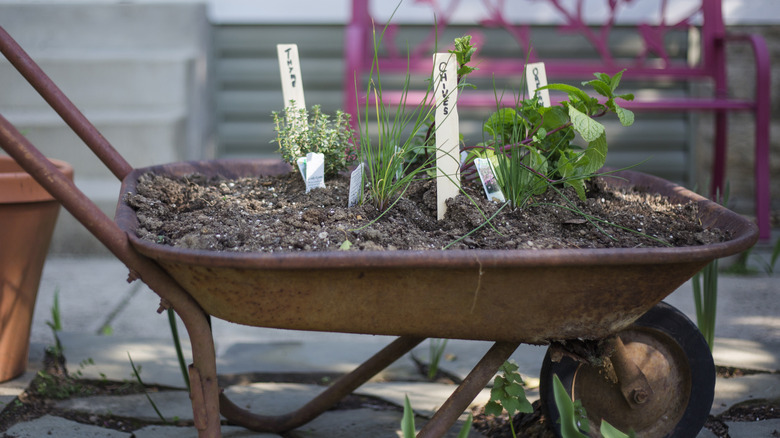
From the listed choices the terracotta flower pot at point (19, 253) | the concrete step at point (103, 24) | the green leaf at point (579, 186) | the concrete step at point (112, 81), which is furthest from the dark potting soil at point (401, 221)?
the concrete step at point (103, 24)

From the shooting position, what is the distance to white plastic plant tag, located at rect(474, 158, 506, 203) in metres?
1.44

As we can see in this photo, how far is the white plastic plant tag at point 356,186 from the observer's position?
55.9 inches

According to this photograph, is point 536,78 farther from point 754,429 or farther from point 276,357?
point 276,357

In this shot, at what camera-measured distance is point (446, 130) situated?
138cm

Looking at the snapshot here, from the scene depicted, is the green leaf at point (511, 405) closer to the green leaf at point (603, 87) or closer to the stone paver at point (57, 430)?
the green leaf at point (603, 87)

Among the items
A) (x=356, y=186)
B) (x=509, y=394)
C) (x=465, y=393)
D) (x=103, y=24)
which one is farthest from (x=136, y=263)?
(x=103, y=24)

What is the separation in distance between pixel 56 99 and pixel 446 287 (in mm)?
904

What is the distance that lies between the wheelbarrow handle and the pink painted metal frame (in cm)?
130

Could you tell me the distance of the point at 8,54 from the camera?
4.57ft

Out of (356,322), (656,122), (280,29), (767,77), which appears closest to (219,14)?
(280,29)

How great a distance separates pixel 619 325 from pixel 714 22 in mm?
2454

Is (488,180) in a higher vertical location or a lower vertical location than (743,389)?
higher

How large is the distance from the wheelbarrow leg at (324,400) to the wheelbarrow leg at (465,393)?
0.27 m

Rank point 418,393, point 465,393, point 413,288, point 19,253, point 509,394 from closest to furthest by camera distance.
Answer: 1. point 413,288
2. point 465,393
3. point 509,394
4. point 19,253
5. point 418,393
